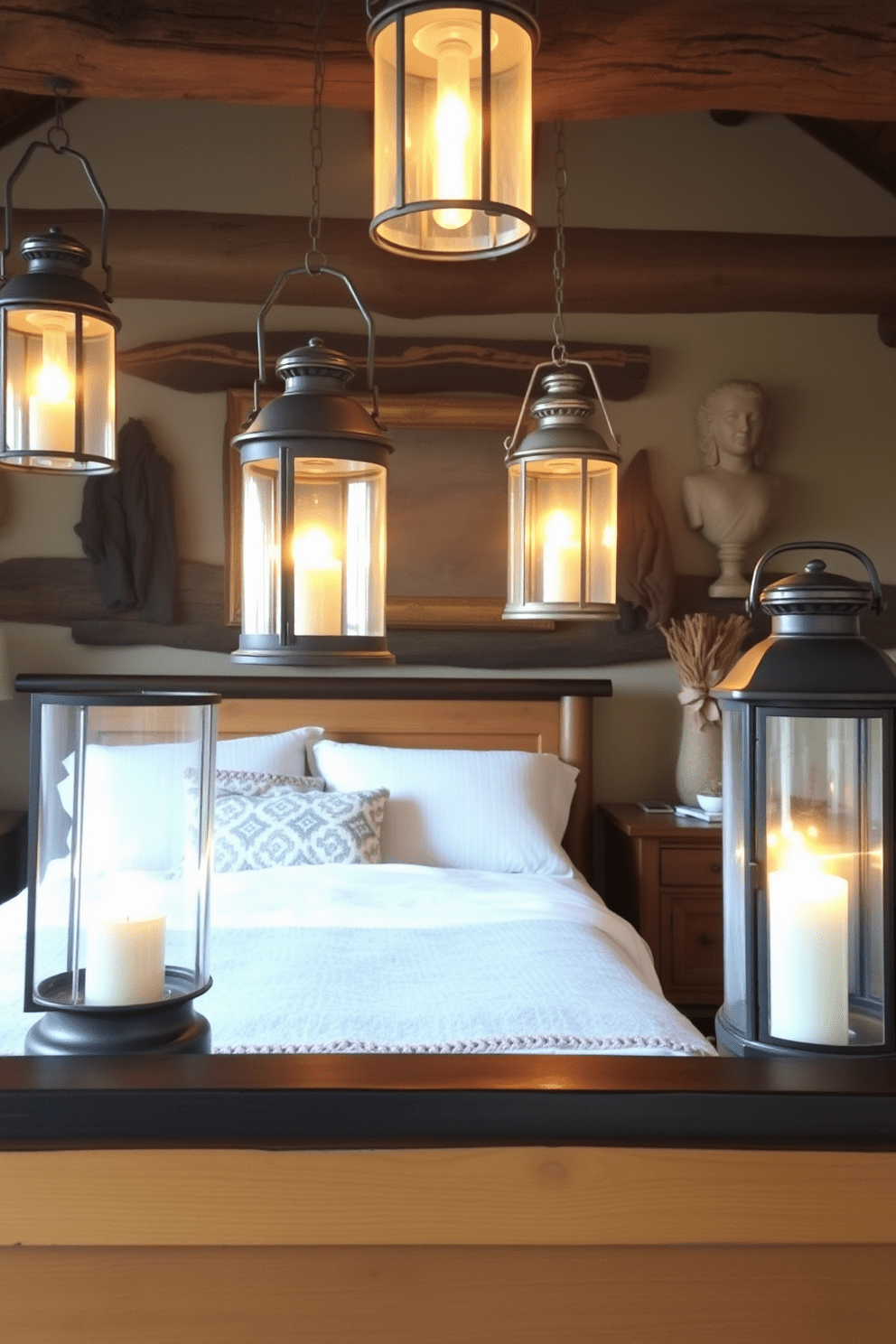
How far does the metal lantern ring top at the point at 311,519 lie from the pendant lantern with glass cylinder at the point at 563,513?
71 cm

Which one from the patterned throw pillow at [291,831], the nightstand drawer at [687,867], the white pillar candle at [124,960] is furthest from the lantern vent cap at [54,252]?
the nightstand drawer at [687,867]

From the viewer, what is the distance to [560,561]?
2.32 m

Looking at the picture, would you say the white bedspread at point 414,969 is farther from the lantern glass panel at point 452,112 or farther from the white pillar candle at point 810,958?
the lantern glass panel at point 452,112

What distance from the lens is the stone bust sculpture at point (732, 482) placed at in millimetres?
4066

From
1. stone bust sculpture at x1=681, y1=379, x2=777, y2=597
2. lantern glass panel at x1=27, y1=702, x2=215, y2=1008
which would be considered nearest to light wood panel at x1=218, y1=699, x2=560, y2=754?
stone bust sculpture at x1=681, y1=379, x2=777, y2=597

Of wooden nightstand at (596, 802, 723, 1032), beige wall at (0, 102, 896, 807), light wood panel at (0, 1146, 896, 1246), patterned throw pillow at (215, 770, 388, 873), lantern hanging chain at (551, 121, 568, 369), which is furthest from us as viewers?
beige wall at (0, 102, 896, 807)

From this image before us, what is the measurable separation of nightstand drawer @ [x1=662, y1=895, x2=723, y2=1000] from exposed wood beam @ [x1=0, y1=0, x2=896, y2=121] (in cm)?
234

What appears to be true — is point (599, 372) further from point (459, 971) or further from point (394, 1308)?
point (394, 1308)

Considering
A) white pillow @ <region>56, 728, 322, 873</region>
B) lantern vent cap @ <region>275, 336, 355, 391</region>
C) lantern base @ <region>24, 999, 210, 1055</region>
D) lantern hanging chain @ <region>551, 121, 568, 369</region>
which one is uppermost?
lantern hanging chain @ <region>551, 121, 568, 369</region>

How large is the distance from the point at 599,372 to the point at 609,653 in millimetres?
999

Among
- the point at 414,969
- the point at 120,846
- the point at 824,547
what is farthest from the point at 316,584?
the point at 414,969

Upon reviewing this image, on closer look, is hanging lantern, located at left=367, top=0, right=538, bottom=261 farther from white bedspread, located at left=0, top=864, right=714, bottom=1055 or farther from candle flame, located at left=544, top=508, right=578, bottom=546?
white bedspread, located at left=0, top=864, right=714, bottom=1055

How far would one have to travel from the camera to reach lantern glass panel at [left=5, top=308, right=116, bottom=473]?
6.09ft

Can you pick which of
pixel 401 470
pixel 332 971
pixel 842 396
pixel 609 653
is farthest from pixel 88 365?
pixel 842 396
